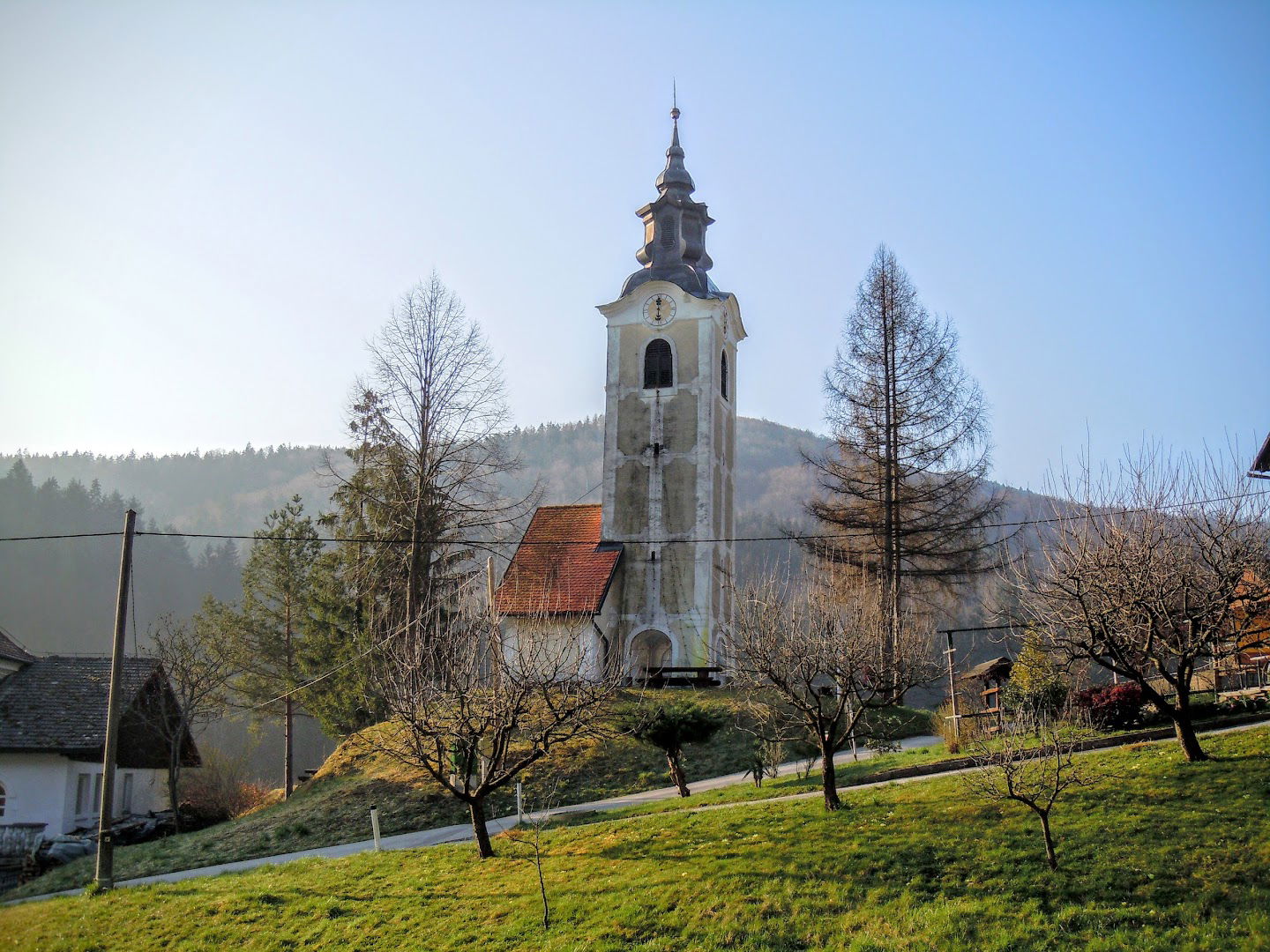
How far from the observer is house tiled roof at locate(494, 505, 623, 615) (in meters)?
32.2

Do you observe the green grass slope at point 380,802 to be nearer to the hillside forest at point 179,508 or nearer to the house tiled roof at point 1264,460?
the hillside forest at point 179,508

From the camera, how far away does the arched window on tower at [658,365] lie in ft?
121

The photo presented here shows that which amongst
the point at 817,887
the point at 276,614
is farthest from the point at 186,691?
the point at 817,887

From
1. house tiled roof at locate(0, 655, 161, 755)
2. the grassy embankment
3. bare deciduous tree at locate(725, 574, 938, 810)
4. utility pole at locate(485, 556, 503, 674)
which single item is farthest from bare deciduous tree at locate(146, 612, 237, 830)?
bare deciduous tree at locate(725, 574, 938, 810)

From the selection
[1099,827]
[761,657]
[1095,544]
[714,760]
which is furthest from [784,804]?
[714,760]

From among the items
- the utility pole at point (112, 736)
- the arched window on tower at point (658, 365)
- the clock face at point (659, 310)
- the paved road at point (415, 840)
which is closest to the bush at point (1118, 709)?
the paved road at point (415, 840)

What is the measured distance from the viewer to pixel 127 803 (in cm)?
3262

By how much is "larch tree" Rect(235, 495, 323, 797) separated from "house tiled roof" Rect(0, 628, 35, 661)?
324 inches

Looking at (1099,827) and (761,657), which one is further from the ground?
(761,657)

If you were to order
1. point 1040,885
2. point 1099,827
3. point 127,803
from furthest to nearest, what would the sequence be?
point 127,803, point 1099,827, point 1040,885

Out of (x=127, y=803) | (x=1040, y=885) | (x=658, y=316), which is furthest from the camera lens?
(x=658, y=316)

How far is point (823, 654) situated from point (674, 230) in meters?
24.7

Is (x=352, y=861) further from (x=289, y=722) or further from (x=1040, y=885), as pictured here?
(x=289, y=722)

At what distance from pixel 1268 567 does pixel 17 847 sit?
26.5m
